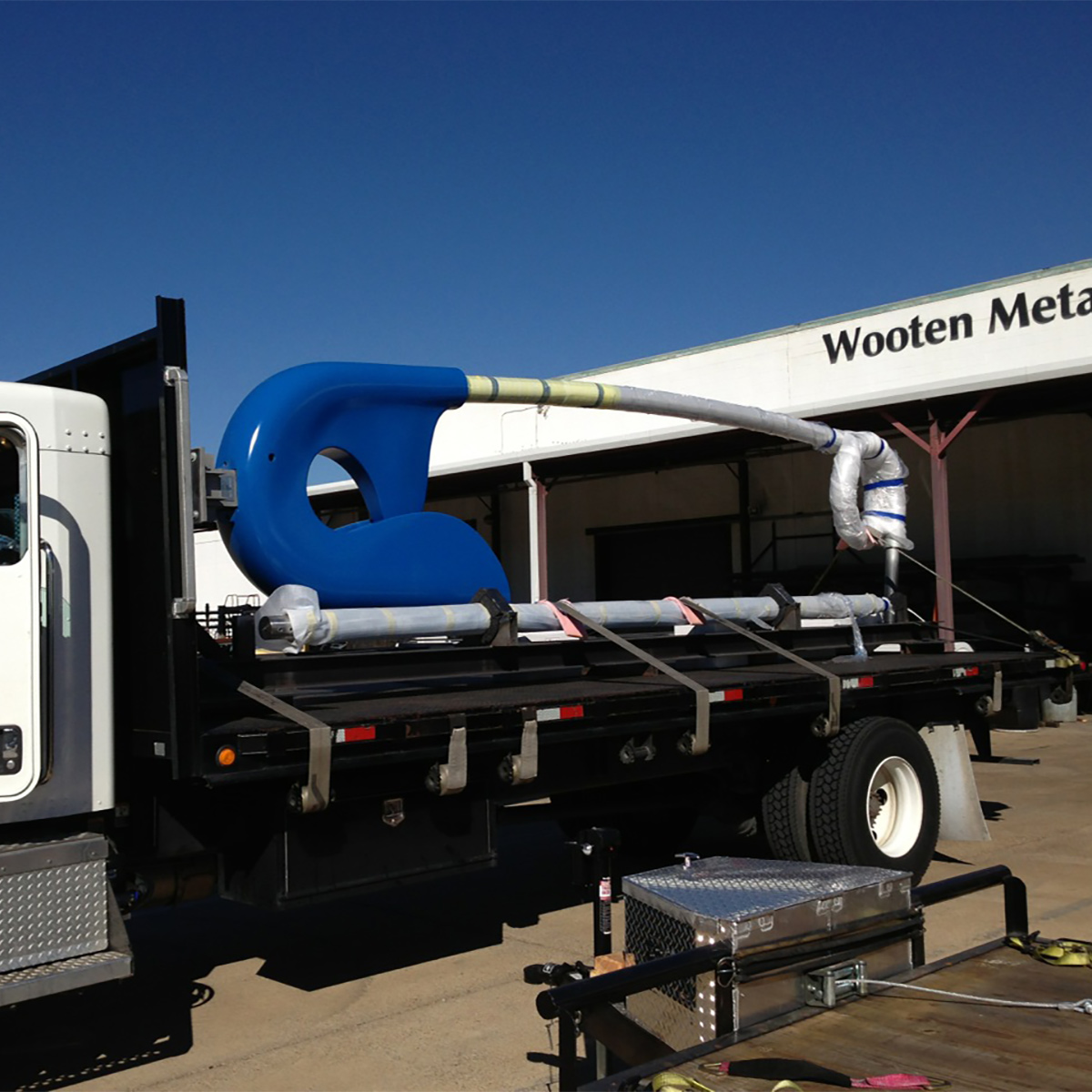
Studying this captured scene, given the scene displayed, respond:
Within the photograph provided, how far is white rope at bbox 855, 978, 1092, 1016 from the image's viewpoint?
142 inches

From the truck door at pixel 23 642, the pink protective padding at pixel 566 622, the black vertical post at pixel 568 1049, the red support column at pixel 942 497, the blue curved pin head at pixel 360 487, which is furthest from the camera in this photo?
the red support column at pixel 942 497

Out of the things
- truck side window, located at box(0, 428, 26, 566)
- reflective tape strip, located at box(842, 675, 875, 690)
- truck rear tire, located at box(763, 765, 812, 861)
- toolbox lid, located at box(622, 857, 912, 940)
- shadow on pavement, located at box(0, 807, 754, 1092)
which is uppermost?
Answer: truck side window, located at box(0, 428, 26, 566)

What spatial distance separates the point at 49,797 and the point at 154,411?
4.97ft

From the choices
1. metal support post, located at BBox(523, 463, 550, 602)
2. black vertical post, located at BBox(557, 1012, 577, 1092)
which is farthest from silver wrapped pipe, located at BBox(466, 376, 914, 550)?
metal support post, located at BBox(523, 463, 550, 602)

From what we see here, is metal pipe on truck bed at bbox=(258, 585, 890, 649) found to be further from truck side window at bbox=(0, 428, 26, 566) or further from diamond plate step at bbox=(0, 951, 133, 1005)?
diamond plate step at bbox=(0, 951, 133, 1005)

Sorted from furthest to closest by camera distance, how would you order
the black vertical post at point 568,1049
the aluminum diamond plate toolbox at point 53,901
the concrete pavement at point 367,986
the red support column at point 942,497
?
the red support column at point 942,497 → the concrete pavement at point 367,986 → the aluminum diamond plate toolbox at point 53,901 → the black vertical post at point 568,1049

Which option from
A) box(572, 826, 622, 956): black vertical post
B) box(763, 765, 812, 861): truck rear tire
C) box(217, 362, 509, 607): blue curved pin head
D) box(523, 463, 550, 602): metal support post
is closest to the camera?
box(572, 826, 622, 956): black vertical post

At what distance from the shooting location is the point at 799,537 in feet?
78.3

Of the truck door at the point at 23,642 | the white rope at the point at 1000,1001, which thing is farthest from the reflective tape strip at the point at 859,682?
the truck door at the point at 23,642

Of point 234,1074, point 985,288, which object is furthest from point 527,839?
point 985,288

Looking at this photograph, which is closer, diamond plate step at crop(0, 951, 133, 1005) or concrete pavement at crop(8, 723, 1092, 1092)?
diamond plate step at crop(0, 951, 133, 1005)

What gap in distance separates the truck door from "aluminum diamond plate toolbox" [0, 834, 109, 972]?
245 millimetres

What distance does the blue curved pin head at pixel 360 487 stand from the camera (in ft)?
19.9

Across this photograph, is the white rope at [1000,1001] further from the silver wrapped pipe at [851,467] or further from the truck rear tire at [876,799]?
the silver wrapped pipe at [851,467]
